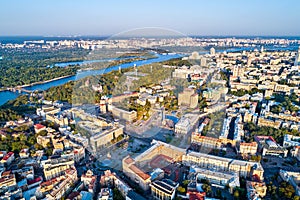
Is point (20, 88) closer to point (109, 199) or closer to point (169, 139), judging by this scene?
point (169, 139)

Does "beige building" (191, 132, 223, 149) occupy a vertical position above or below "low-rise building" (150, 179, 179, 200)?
above

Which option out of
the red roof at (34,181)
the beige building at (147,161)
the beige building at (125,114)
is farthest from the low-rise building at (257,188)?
the red roof at (34,181)

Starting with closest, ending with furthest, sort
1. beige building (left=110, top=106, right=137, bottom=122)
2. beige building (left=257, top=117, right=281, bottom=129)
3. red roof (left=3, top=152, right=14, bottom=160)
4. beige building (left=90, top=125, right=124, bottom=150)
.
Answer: red roof (left=3, top=152, right=14, bottom=160) → beige building (left=90, top=125, right=124, bottom=150) → beige building (left=110, top=106, right=137, bottom=122) → beige building (left=257, top=117, right=281, bottom=129)

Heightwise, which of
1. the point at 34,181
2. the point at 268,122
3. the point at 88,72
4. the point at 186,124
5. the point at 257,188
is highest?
the point at 88,72

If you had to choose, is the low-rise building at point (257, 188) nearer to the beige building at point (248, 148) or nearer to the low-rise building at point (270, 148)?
the beige building at point (248, 148)

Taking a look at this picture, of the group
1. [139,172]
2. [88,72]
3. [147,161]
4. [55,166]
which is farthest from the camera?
[88,72]

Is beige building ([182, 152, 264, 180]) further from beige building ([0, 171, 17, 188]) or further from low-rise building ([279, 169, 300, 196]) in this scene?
beige building ([0, 171, 17, 188])

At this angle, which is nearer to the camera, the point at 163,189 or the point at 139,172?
the point at 163,189

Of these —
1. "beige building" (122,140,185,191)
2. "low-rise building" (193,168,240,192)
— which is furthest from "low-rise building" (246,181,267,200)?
"beige building" (122,140,185,191)

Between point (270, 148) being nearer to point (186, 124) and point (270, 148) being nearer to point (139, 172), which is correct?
point (186, 124)

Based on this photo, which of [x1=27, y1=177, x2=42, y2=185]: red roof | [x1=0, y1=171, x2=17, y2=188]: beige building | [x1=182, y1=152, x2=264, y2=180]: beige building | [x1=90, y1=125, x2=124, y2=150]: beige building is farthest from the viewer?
[x1=90, y1=125, x2=124, y2=150]: beige building

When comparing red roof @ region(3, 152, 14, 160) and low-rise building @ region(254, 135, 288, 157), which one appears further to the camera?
low-rise building @ region(254, 135, 288, 157)

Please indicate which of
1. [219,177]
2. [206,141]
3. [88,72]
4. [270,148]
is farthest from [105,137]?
[270,148]
